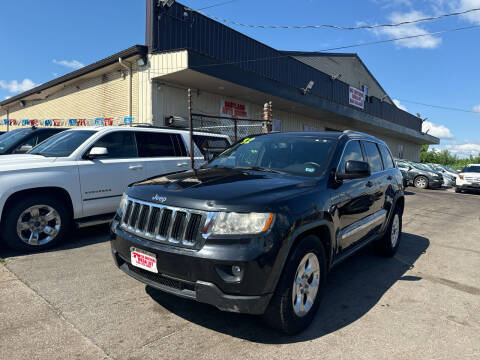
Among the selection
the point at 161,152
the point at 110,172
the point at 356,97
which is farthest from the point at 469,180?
the point at 110,172

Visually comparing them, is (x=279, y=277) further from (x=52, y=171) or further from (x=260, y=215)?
(x=52, y=171)

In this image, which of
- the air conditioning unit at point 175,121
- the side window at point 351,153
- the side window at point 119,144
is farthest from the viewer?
the air conditioning unit at point 175,121

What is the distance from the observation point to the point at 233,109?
1507cm

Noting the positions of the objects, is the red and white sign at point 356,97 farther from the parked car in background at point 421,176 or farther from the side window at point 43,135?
the side window at point 43,135

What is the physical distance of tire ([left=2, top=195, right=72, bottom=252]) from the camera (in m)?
4.42

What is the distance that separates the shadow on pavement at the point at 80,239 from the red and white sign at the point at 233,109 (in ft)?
30.5

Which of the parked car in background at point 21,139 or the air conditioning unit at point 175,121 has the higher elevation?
the air conditioning unit at point 175,121

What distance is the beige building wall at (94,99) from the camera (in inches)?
515

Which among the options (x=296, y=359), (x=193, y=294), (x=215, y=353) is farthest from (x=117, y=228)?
(x=296, y=359)

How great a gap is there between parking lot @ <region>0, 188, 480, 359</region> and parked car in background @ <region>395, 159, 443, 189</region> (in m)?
15.6

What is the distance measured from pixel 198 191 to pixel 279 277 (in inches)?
36.3

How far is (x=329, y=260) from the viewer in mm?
3164

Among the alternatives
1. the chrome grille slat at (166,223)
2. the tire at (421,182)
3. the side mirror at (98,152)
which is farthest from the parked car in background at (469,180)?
the chrome grille slat at (166,223)

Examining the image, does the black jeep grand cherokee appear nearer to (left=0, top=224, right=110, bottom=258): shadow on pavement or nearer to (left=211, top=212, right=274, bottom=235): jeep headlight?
(left=211, top=212, right=274, bottom=235): jeep headlight
